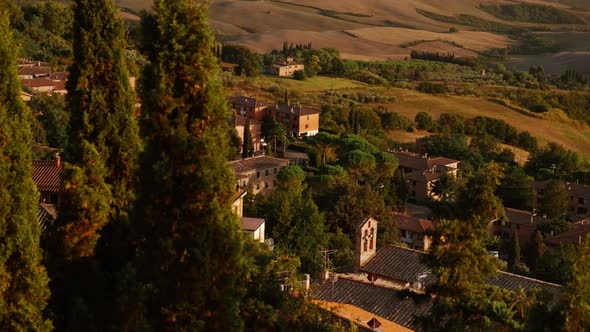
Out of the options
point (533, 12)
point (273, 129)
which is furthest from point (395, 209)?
point (533, 12)

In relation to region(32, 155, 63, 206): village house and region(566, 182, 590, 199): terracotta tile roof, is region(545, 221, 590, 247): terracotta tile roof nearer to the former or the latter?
region(566, 182, 590, 199): terracotta tile roof

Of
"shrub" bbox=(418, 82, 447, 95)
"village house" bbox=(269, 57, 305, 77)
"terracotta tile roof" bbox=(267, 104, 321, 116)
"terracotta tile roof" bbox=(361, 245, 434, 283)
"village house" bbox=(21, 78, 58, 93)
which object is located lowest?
"shrub" bbox=(418, 82, 447, 95)

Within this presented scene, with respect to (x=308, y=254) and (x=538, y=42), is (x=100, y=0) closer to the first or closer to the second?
(x=308, y=254)

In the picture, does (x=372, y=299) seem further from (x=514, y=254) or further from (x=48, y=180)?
(x=514, y=254)

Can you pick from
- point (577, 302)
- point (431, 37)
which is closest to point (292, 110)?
point (577, 302)

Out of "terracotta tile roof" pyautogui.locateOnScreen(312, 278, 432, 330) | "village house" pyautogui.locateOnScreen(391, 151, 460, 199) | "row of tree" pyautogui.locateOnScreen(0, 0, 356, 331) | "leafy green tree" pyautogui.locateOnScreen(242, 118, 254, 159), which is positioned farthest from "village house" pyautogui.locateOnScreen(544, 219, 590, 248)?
"row of tree" pyautogui.locateOnScreen(0, 0, 356, 331)

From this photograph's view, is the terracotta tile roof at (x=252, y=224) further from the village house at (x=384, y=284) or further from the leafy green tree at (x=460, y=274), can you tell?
the leafy green tree at (x=460, y=274)

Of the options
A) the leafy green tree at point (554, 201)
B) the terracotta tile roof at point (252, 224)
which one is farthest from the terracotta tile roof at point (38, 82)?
the leafy green tree at point (554, 201)
